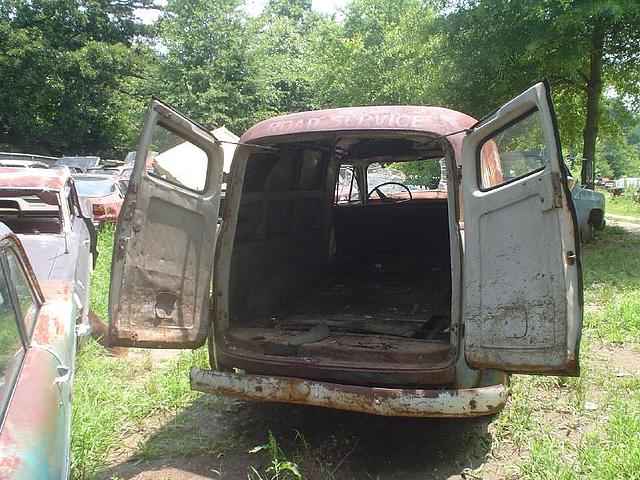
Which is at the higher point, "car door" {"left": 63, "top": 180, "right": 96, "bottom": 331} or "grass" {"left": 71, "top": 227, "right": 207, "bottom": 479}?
"car door" {"left": 63, "top": 180, "right": 96, "bottom": 331}

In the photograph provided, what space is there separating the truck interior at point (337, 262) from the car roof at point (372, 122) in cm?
9

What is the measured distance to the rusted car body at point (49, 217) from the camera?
213 inches

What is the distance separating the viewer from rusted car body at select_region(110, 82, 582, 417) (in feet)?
9.89

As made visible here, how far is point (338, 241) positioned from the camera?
6371mm

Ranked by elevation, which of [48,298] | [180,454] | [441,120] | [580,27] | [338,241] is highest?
[580,27]

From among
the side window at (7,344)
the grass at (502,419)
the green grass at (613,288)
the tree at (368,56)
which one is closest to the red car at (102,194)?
the grass at (502,419)

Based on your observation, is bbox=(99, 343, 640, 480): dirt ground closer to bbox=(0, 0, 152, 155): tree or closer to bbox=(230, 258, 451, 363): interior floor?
bbox=(230, 258, 451, 363): interior floor

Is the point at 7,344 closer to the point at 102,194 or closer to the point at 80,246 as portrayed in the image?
the point at 80,246

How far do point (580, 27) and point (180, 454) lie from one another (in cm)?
901

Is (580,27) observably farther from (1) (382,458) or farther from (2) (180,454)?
(2) (180,454)

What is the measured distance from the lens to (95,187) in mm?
11359

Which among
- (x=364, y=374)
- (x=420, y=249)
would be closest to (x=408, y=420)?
(x=364, y=374)

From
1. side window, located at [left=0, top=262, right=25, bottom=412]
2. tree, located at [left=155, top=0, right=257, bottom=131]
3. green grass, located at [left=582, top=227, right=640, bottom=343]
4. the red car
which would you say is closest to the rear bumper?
side window, located at [left=0, top=262, right=25, bottom=412]

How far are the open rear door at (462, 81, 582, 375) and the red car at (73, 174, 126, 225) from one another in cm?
804
